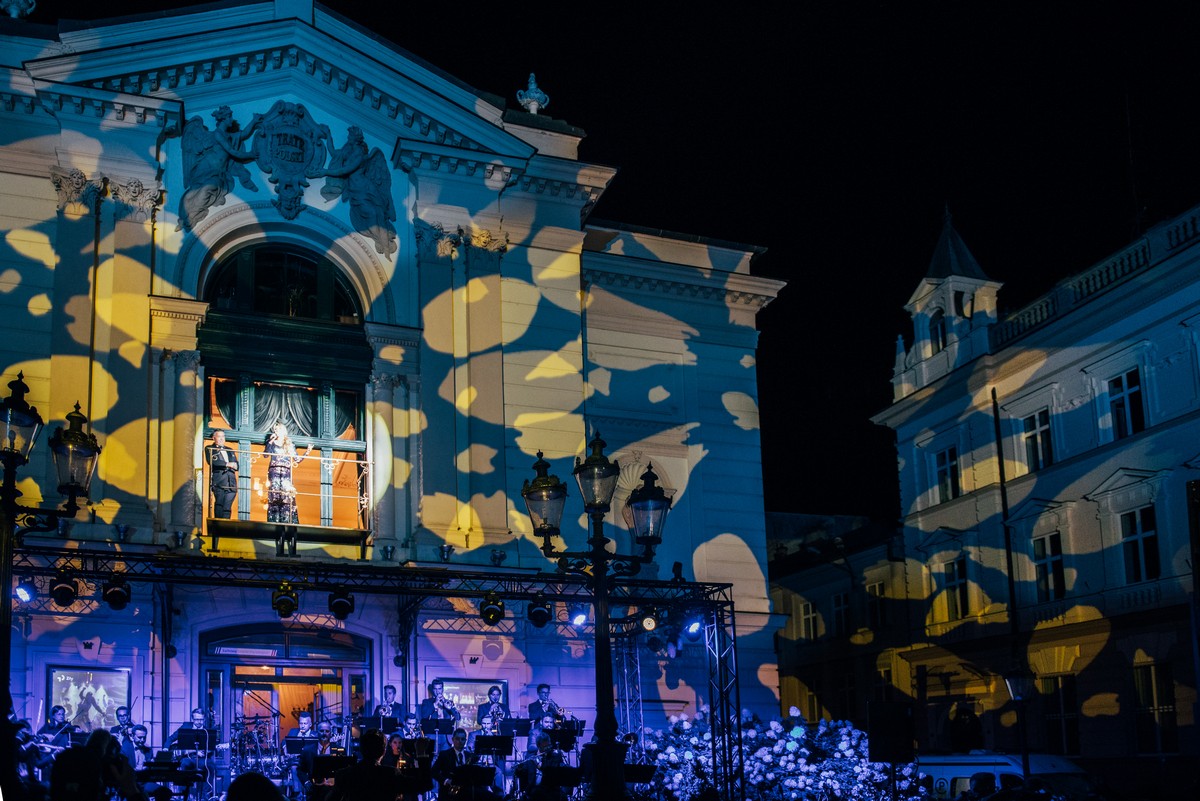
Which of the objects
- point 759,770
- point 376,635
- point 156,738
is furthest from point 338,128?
point 759,770

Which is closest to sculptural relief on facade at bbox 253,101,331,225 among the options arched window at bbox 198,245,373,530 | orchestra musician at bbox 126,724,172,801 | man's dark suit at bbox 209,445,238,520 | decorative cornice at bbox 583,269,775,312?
arched window at bbox 198,245,373,530

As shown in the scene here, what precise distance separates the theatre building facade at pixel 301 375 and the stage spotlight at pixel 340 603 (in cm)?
6

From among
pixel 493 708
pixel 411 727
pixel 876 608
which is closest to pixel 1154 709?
pixel 876 608

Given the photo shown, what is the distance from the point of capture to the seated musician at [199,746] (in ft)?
69.1

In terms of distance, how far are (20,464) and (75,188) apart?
39.0 ft

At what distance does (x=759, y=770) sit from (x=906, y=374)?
76.7ft

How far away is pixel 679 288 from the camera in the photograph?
3275cm

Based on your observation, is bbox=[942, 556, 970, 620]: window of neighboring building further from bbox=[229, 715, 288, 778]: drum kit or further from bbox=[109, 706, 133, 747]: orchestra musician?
bbox=[109, 706, 133, 747]: orchestra musician

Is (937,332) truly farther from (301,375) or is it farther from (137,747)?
(137,747)

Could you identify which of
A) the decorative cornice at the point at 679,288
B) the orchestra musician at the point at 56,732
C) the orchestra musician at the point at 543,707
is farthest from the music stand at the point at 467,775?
the decorative cornice at the point at 679,288

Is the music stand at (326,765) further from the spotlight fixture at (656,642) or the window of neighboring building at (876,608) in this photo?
the window of neighboring building at (876,608)

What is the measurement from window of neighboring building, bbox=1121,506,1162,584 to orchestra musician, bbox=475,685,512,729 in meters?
16.6

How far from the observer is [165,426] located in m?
25.3

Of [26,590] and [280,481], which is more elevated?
[280,481]
